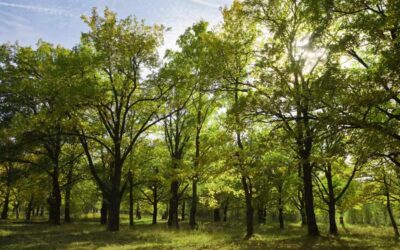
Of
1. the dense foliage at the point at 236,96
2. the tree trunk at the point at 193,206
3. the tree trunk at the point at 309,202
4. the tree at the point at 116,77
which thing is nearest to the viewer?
the dense foliage at the point at 236,96

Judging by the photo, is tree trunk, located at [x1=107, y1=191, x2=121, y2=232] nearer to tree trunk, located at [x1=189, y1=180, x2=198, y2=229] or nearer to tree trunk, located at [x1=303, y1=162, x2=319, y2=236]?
tree trunk, located at [x1=189, y1=180, x2=198, y2=229]

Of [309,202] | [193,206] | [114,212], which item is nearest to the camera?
[309,202]

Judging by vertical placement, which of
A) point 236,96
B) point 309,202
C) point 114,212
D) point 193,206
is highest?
point 236,96

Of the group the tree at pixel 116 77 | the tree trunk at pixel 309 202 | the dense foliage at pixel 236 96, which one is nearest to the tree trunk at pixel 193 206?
the dense foliage at pixel 236 96

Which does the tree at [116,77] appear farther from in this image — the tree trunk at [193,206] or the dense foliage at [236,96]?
the tree trunk at [193,206]

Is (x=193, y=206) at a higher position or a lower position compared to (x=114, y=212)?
higher

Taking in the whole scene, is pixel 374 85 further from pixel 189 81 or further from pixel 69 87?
pixel 69 87

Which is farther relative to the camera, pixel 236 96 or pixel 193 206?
pixel 193 206

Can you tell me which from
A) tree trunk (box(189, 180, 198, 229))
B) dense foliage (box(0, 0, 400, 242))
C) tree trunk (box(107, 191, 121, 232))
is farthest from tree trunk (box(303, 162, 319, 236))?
tree trunk (box(107, 191, 121, 232))

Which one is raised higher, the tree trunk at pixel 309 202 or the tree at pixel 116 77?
the tree at pixel 116 77

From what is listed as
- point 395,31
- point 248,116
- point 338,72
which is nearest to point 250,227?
point 248,116

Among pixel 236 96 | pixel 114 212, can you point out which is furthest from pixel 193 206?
pixel 236 96

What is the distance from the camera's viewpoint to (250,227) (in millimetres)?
21578

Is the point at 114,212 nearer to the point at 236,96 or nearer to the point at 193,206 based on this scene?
the point at 193,206
